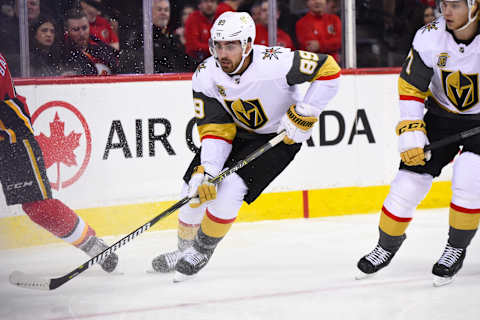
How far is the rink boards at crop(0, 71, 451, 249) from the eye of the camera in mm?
3699

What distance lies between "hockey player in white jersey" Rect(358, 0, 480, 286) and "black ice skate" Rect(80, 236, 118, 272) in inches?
38.8

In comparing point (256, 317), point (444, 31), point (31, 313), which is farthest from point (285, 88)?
point (31, 313)

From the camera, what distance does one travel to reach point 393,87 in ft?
14.8

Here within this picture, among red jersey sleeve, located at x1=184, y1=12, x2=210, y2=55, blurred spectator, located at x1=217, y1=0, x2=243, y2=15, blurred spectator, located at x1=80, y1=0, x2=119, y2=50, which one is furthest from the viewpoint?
blurred spectator, located at x1=217, y1=0, x2=243, y2=15

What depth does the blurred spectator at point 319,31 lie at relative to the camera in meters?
4.58

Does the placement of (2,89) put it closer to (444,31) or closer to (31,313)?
(31,313)

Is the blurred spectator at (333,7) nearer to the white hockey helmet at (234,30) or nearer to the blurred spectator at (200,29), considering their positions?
the blurred spectator at (200,29)

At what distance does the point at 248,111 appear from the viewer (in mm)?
2908

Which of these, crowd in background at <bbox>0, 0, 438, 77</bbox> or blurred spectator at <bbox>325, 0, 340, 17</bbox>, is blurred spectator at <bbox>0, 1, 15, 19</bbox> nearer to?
crowd in background at <bbox>0, 0, 438, 77</bbox>

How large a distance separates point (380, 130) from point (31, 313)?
101 inches

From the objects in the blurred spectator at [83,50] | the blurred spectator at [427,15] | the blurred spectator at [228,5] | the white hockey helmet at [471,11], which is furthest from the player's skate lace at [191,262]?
the blurred spectator at [427,15]

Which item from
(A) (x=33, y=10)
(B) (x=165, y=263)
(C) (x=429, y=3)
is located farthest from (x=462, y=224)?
(C) (x=429, y=3)


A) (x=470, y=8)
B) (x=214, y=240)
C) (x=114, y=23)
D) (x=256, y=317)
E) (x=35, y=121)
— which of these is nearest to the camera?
(x=256, y=317)

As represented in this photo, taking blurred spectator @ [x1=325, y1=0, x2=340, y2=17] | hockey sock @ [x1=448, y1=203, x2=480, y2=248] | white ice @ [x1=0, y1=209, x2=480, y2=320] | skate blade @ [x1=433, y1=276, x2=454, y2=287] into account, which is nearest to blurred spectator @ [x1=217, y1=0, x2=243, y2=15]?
blurred spectator @ [x1=325, y1=0, x2=340, y2=17]
